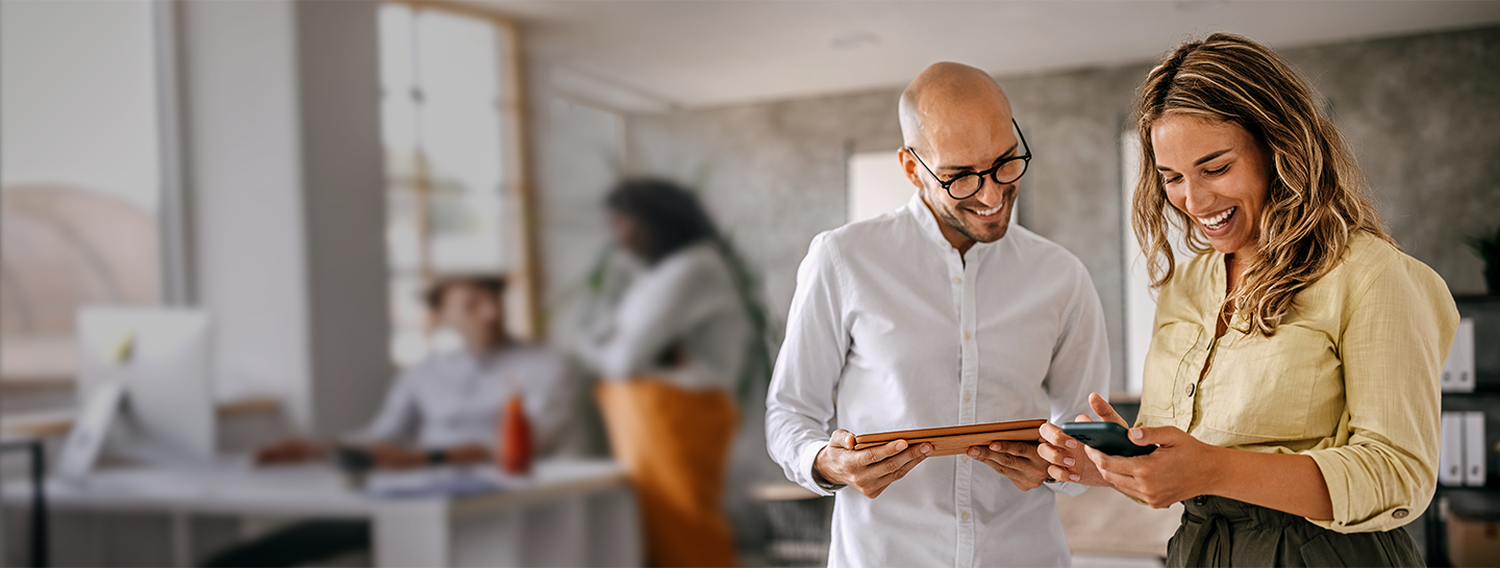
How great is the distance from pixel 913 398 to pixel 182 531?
1.68 m

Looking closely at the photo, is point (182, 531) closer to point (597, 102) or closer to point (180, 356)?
point (180, 356)

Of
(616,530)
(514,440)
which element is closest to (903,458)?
(616,530)

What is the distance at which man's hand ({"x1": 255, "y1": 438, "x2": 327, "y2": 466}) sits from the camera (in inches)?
59.1

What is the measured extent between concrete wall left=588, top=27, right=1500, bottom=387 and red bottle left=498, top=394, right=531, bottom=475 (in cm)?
103

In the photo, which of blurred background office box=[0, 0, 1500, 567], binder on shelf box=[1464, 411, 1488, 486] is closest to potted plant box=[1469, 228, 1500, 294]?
blurred background office box=[0, 0, 1500, 567]

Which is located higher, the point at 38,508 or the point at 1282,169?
the point at 1282,169

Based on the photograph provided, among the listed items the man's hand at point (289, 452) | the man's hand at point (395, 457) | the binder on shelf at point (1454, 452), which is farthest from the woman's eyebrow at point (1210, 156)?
the binder on shelf at point (1454, 452)

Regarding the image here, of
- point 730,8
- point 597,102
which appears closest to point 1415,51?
point 730,8

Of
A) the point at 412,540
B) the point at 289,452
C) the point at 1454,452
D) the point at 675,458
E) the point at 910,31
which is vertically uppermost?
the point at 910,31

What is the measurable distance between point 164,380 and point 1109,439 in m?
1.69

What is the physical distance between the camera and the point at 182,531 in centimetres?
165

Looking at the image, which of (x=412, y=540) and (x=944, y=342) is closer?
(x=944, y=342)

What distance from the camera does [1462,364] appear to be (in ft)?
7.29

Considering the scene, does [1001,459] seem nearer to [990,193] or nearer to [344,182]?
[990,193]
